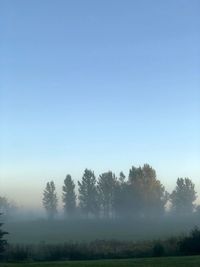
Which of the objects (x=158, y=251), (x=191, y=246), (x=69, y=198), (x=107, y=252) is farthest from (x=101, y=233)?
(x=69, y=198)

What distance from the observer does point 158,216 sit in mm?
145375

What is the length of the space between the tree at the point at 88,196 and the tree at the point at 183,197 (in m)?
28.6

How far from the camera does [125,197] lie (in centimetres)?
14112

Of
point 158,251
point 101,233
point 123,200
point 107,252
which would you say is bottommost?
point 158,251

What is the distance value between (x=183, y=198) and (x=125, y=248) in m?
118

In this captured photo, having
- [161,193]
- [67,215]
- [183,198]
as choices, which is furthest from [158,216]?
[67,215]

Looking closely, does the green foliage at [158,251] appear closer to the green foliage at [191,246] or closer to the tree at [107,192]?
the green foliage at [191,246]

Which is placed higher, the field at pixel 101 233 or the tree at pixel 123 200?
the tree at pixel 123 200

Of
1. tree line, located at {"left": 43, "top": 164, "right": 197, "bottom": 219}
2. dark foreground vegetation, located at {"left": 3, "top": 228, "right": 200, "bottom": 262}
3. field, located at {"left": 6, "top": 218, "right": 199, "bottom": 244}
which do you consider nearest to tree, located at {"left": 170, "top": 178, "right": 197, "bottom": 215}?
tree line, located at {"left": 43, "top": 164, "right": 197, "bottom": 219}

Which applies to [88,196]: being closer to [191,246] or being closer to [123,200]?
[123,200]

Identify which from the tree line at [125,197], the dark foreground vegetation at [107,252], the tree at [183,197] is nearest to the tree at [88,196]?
the tree line at [125,197]

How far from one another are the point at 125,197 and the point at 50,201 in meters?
41.3

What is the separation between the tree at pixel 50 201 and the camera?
17200 centimetres

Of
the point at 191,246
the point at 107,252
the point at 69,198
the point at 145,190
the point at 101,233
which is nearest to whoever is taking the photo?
the point at 191,246
